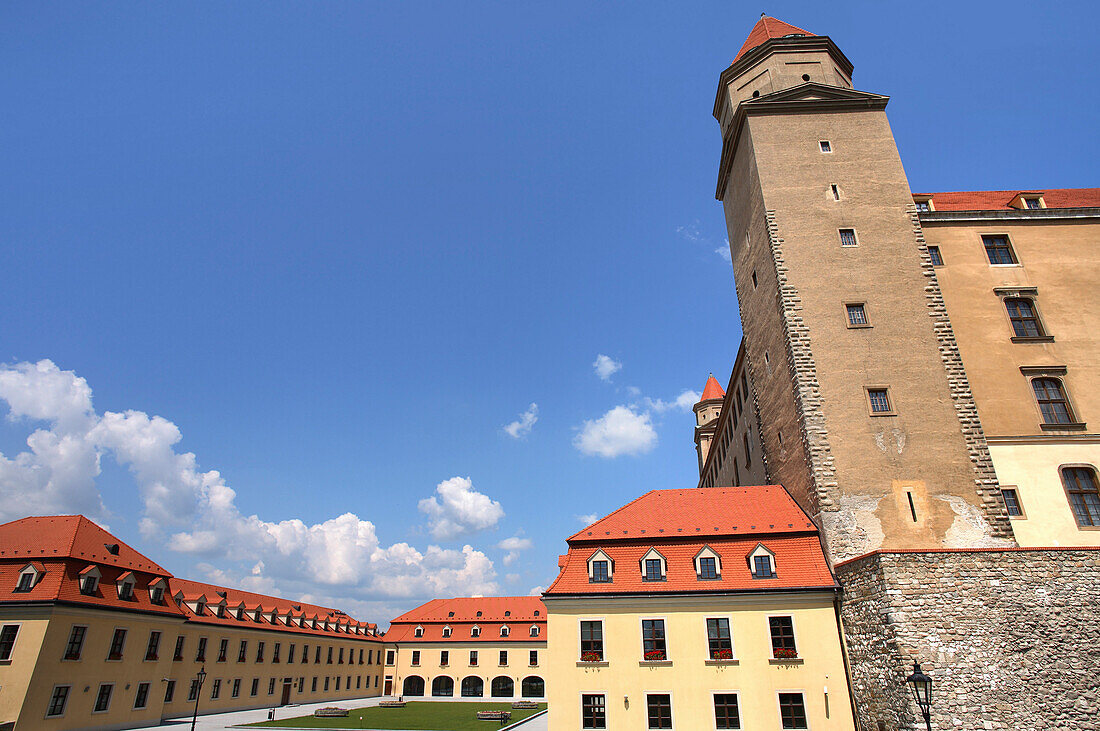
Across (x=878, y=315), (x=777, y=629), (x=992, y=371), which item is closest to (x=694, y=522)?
(x=777, y=629)

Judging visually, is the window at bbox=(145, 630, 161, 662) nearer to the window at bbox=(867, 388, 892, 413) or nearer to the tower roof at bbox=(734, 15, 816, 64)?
the window at bbox=(867, 388, 892, 413)

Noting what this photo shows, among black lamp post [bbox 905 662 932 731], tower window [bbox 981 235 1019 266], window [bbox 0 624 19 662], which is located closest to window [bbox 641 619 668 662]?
black lamp post [bbox 905 662 932 731]

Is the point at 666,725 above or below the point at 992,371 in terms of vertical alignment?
below

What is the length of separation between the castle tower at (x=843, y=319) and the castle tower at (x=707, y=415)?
34383 mm

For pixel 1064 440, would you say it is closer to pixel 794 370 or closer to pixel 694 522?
pixel 794 370

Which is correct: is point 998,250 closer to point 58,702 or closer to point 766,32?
point 766,32

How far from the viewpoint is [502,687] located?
5678 centimetres

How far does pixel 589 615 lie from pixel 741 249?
68.5 feet

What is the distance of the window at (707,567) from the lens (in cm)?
2283

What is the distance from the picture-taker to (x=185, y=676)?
35.5 m

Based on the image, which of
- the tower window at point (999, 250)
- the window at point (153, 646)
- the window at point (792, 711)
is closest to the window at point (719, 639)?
the window at point (792, 711)

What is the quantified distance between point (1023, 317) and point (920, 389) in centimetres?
729

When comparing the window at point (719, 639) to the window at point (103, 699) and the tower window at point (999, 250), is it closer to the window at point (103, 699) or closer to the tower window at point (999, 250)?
the tower window at point (999, 250)

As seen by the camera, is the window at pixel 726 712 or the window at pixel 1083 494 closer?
the window at pixel 726 712
